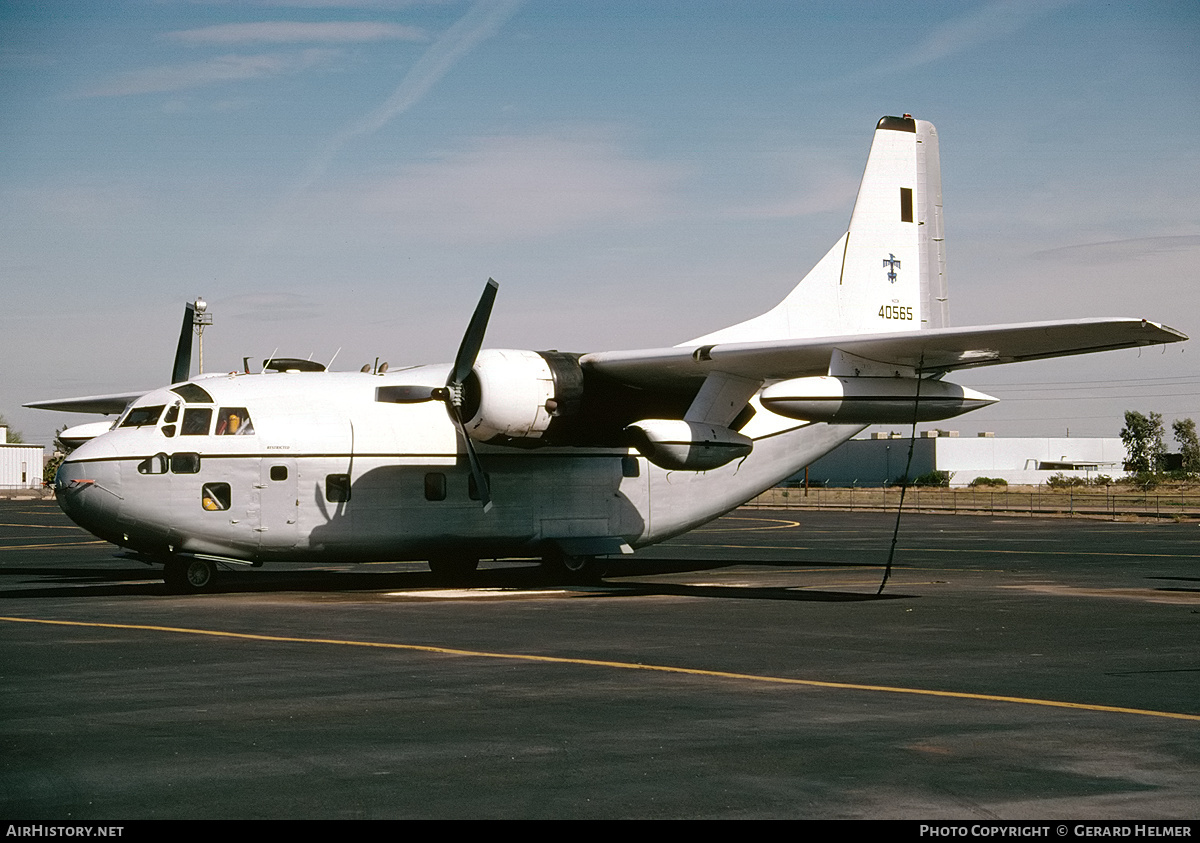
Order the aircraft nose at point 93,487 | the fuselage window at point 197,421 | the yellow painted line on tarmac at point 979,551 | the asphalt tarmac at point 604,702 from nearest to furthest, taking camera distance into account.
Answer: the asphalt tarmac at point 604,702, the aircraft nose at point 93,487, the fuselage window at point 197,421, the yellow painted line on tarmac at point 979,551

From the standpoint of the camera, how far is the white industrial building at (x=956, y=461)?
12625 cm

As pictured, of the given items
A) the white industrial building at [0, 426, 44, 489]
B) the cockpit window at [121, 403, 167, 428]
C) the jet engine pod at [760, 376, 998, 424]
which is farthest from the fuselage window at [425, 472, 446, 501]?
the white industrial building at [0, 426, 44, 489]

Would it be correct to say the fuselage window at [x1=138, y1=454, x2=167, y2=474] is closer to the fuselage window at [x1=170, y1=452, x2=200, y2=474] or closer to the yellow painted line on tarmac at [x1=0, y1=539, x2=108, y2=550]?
the fuselage window at [x1=170, y1=452, x2=200, y2=474]

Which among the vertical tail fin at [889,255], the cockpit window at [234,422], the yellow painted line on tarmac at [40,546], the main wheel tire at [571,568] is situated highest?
the vertical tail fin at [889,255]

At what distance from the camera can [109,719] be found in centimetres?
988

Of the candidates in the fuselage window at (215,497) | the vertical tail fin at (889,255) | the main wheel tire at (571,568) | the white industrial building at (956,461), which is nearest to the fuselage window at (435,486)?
the main wheel tire at (571,568)

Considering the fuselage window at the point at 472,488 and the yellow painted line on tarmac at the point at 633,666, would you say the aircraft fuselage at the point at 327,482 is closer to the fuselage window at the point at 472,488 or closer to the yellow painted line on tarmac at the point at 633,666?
the fuselage window at the point at 472,488

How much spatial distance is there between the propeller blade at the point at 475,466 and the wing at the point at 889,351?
251cm

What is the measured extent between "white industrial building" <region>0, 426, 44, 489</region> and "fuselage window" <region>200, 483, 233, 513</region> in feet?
357

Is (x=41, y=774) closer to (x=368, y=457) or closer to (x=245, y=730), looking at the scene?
(x=245, y=730)

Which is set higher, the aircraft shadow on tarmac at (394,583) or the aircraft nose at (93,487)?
the aircraft nose at (93,487)

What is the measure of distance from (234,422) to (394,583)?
5.19m

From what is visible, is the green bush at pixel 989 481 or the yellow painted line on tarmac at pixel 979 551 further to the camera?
the green bush at pixel 989 481
